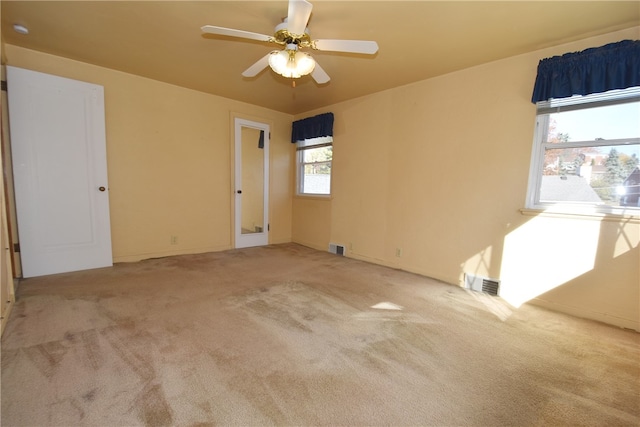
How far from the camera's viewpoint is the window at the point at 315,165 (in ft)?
15.5

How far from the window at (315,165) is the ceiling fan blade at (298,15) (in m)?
2.73

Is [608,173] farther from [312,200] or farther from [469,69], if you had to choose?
[312,200]

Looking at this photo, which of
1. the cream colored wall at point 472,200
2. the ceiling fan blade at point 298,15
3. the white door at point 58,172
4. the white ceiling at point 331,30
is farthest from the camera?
the white door at point 58,172

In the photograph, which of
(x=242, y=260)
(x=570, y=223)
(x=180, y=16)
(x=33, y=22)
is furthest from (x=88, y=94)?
(x=570, y=223)

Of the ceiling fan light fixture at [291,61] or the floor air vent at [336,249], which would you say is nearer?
the ceiling fan light fixture at [291,61]

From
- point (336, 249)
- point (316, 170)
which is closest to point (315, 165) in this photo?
point (316, 170)

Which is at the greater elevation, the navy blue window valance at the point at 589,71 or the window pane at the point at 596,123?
the navy blue window valance at the point at 589,71

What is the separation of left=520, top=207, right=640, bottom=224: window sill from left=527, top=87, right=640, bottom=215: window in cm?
5

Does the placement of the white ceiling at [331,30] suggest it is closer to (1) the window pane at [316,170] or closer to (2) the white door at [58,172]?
(2) the white door at [58,172]

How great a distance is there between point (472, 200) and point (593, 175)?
38.3 inches

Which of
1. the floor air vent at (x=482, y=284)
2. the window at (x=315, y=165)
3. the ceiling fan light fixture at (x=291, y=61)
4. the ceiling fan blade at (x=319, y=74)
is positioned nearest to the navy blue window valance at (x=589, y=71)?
the floor air vent at (x=482, y=284)

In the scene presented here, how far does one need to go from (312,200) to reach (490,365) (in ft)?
11.9

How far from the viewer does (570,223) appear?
246 cm

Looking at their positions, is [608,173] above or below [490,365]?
above
